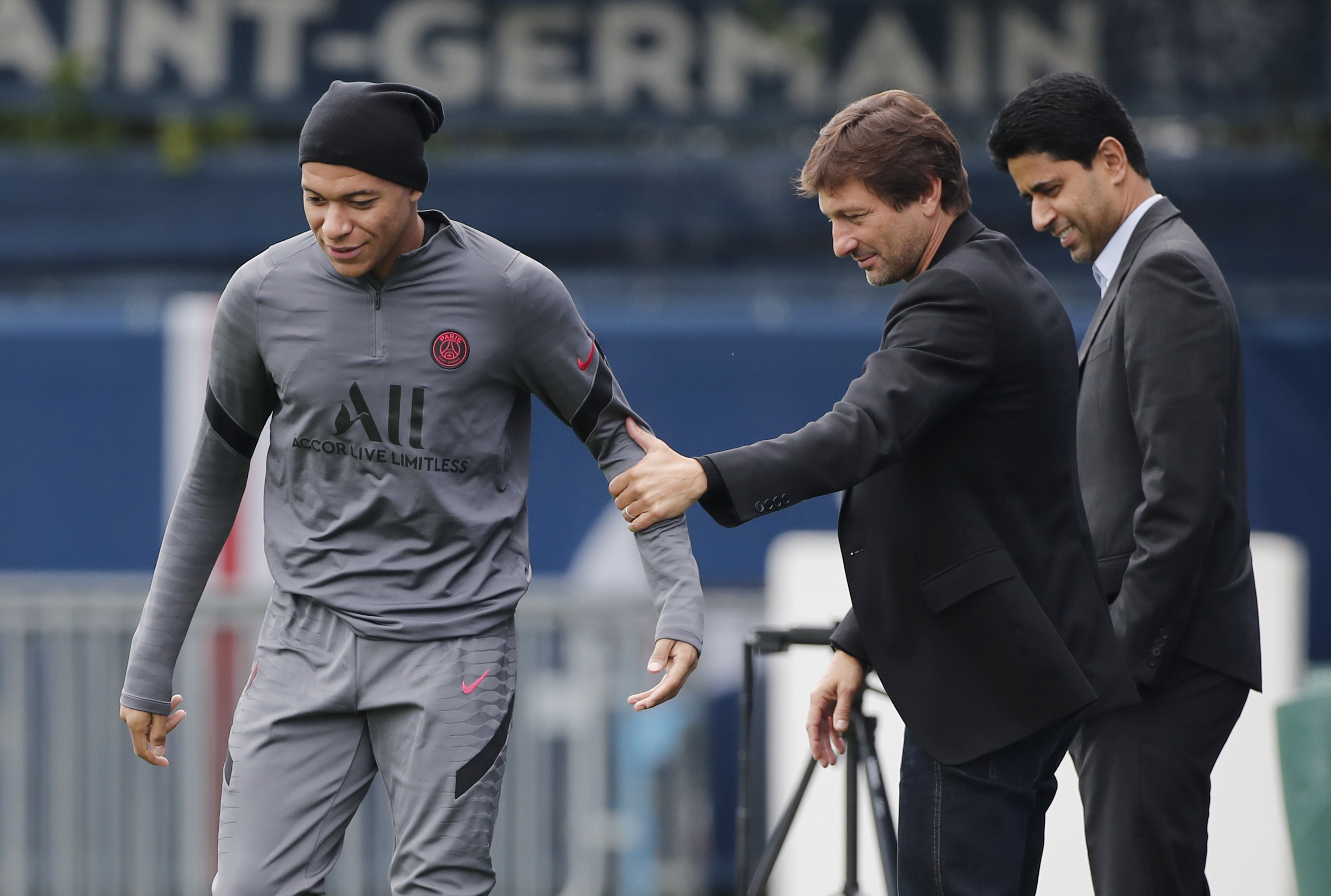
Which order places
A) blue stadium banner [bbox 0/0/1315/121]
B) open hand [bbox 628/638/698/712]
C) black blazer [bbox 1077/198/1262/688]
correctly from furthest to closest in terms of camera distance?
blue stadium banner [bbox 0/0/1315/121] < black blazer [bbox 1077/198/1262/688] < open hand [bbox 628/638/698/712]

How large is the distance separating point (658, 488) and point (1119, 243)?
119 centimetres

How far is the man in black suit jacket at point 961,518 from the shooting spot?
2590 mm

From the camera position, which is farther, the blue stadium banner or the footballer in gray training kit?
the blue stadium banner

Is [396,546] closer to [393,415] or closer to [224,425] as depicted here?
[393,415]

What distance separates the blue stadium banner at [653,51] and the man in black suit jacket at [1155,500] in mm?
5643

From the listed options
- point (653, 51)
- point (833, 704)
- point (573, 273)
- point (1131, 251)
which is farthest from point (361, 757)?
point (653, 51)

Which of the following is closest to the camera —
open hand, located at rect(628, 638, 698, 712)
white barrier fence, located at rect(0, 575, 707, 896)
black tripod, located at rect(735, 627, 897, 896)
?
open hand, located at rect(628, 638, 698, 712)

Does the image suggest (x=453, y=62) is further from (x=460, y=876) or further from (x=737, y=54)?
(x=460, y=876)

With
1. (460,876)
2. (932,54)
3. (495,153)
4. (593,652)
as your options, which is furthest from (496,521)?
(932,54)

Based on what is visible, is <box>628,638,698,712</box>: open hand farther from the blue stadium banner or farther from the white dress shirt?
the blue stadium banner

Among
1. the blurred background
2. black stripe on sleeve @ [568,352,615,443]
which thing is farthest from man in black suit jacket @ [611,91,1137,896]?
the blurred background

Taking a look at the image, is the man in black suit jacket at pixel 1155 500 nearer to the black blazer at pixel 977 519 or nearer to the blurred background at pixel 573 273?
the black blazer at pixel 977 519

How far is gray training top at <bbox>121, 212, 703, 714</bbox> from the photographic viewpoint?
8.91 feet

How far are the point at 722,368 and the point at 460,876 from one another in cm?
474
